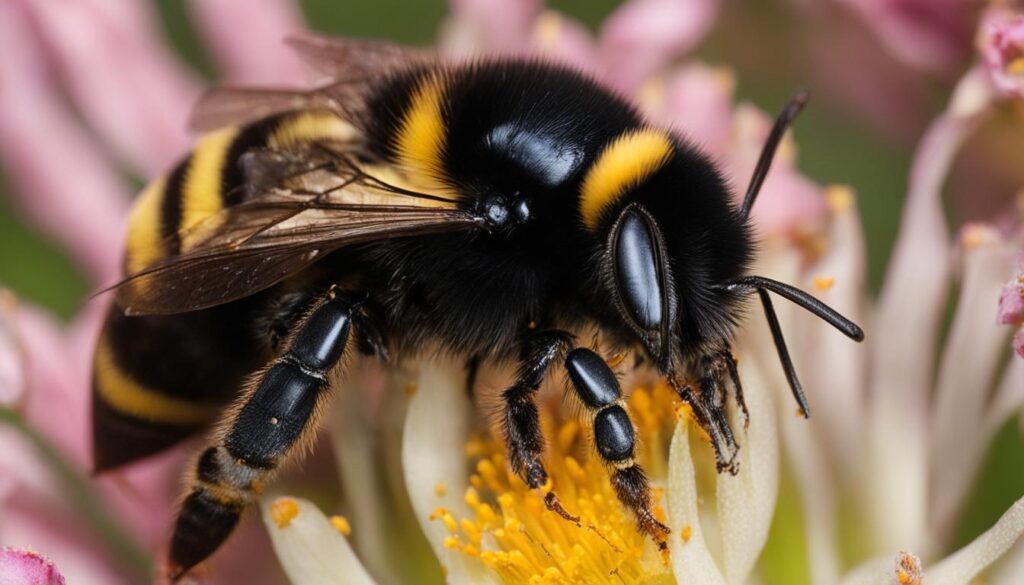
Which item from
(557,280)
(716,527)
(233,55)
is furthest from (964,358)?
(233,55)

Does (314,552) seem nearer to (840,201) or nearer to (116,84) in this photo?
(840,201)

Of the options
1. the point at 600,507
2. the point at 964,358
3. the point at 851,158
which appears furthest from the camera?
the point at 851,158

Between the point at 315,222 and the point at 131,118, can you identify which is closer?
the point at 315,222

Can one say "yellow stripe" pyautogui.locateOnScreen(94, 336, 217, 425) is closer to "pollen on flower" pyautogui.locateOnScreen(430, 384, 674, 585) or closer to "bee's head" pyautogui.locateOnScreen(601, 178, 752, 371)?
"pollen on flower" pyautogui.locateOnScreen(430, 384, 674, 585)

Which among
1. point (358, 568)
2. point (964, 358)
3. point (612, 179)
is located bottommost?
point (358, 568)

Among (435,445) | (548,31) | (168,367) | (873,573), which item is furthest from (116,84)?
(873,573)

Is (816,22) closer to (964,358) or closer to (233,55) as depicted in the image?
(964,358)

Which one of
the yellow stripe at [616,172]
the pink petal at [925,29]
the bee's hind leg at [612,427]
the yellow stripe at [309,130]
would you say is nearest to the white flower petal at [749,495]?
the bee's hind leg at [612,427]
